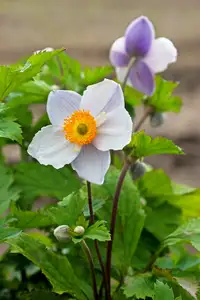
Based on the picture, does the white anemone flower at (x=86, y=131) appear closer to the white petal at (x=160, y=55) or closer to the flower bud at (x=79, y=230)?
the flower bud at (x=79, y=230)

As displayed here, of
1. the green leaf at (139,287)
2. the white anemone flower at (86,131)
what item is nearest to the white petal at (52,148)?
the white anemone flower at (86,131)

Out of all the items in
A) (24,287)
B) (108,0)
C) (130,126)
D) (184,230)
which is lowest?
(108,0)

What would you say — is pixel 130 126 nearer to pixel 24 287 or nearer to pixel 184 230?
pixel 184 230

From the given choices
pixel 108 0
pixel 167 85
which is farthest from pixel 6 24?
pixel 167 85

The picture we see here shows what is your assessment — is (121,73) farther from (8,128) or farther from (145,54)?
(8,128)

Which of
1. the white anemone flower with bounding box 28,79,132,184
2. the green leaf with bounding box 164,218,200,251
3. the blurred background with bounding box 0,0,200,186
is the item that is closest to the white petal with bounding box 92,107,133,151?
the white anemone flower with bounding box 28,79,132,184

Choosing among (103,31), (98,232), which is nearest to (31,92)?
(98,232)
